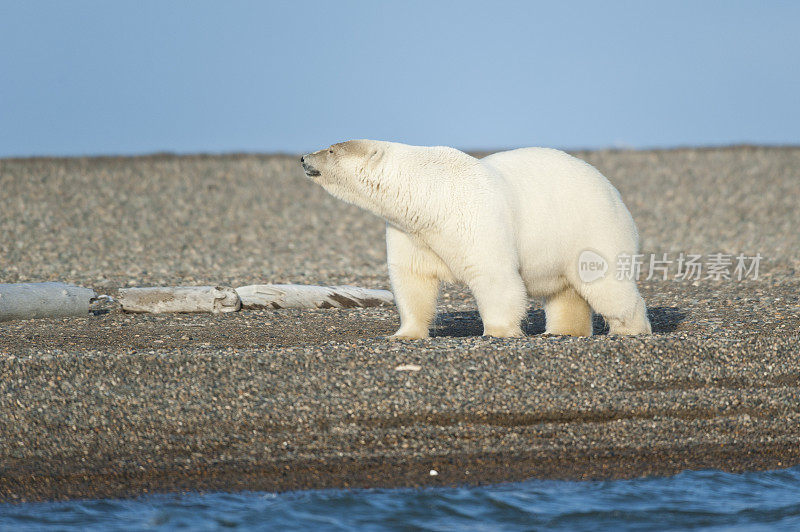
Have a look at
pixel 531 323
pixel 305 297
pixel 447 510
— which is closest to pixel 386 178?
pixel 447 510

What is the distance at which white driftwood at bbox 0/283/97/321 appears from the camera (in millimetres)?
9188

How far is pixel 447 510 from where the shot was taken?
17.0ft

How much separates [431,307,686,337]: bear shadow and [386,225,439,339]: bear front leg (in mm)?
919

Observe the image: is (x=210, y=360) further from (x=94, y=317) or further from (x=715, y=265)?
(x=715, y=265)

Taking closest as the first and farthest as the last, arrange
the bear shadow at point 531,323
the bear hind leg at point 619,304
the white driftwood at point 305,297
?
the bear hind leg at point 619,304
the bear shadow at point 531,323
the white driftwood at point 305,297

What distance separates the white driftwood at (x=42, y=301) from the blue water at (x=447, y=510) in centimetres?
441

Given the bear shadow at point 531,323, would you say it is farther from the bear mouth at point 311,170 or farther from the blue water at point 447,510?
the blue water at point 447,510

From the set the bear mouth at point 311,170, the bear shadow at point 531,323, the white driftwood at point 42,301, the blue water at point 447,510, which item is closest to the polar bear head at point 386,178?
the bear mouth at point 311,170

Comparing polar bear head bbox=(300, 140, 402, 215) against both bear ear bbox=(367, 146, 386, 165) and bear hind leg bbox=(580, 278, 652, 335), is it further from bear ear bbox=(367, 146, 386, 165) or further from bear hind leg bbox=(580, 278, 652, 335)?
bear hind leg bbox=(580, 278, 652, 335)

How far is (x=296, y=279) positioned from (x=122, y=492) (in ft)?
27.5

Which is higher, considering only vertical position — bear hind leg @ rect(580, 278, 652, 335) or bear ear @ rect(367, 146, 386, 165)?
bear ear @ rect(367, 146, 386, 165)

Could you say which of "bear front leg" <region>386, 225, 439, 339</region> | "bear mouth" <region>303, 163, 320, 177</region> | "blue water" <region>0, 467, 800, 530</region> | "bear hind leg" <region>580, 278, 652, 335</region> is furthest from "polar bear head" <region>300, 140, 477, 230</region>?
"blue water" <region>0, 467, 800, 530</region>

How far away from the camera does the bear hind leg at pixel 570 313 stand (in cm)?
800

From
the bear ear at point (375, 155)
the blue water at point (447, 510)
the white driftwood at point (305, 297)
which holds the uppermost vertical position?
the bear ear at point (375, 155)
